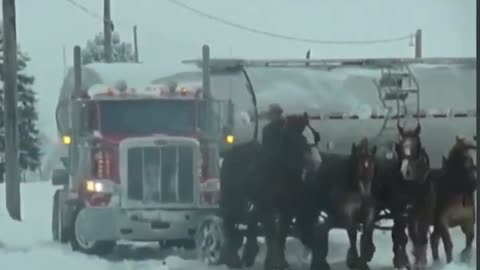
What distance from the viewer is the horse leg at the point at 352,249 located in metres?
4.76

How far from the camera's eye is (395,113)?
4656mm

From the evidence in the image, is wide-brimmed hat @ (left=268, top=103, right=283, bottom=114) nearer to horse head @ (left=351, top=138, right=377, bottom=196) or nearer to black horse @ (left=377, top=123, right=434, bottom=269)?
horse head @ (left=351, top=138, right=377, bottom=196)

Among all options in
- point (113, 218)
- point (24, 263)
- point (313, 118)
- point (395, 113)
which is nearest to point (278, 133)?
point (313, 118)

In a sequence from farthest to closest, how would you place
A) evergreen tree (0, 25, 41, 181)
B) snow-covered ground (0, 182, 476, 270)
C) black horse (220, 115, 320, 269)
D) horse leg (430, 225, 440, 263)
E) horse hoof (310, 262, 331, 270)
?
horse leg (430, 225, 440, 263) < horse hoof (310, 262, 331, 270) < black horse (220, 115, 320, 269) < snow-covered ground (0, 182, 476, 270) < evergreen tree (0, 25, 41, 181)

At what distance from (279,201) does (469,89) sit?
1114 millimetres

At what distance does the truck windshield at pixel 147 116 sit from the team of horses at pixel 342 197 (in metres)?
0.31

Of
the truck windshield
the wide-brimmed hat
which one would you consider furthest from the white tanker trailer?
the truck windshield

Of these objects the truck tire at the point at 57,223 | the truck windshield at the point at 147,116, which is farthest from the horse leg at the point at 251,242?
the truck tire at the point at 57,223

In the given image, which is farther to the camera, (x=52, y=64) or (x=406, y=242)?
(x=406, y=242)

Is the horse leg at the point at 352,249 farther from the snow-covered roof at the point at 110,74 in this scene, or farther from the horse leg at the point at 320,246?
the snow-covered roof at the point at 110,74

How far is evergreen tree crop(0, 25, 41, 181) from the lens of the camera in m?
4.32

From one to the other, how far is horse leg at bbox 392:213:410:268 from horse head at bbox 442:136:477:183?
0.36 metres

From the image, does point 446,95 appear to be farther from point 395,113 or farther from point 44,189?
point 44,189

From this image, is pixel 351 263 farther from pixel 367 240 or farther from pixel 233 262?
pixel 233 262
